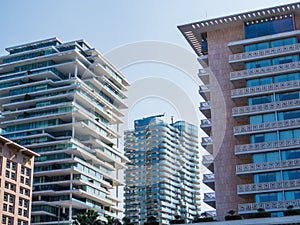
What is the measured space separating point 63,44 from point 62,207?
36342 millimetres

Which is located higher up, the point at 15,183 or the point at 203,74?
the point at 203,74

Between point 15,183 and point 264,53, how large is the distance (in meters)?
48.1

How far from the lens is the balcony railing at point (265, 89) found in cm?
6225

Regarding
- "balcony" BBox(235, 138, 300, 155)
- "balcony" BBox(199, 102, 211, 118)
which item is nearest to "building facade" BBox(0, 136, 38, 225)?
"balcony" BBox(199, 102, 211, 118)

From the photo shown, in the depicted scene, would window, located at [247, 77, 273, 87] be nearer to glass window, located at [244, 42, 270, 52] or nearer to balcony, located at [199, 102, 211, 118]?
glass window, located at [244, 42, 270, 52]

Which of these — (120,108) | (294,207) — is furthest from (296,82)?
(120,108)

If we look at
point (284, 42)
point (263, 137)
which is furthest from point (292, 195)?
point (284, 42)

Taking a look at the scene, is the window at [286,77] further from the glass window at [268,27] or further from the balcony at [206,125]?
the balcony at [206,125]

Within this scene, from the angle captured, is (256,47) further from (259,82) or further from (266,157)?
(266,157)

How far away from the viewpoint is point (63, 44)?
110m

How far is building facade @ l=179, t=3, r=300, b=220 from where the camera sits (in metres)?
59.1

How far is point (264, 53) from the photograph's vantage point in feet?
212

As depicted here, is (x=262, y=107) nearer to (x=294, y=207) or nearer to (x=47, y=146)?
(x=294, y=207)

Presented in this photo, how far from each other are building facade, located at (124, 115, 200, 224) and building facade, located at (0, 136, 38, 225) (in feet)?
260
